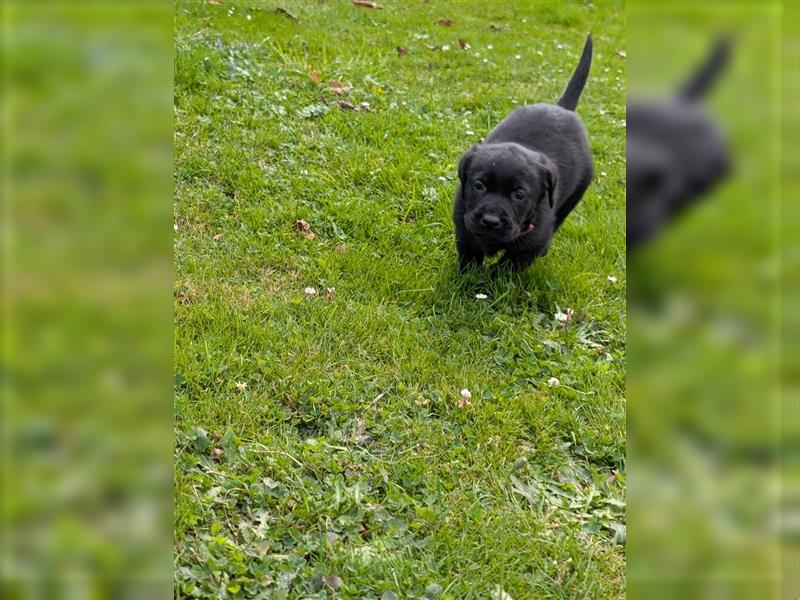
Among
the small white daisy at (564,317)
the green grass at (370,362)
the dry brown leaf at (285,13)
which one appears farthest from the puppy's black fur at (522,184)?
the dry brown leaf at (285,13)

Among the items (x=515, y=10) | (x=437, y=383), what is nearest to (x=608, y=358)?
(x=437, y=383)

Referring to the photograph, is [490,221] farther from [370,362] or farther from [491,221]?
[370,362]

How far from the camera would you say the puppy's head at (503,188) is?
12.8 ft

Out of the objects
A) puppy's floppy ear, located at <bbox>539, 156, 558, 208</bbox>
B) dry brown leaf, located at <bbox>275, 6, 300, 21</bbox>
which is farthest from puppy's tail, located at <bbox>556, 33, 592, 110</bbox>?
dry brown leaf, located at <bbox>275, 6, 300, 21</bbox>

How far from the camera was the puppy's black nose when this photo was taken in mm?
3840

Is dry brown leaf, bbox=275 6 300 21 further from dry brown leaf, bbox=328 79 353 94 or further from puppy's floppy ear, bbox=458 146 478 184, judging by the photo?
puppy's floppy ear, bbox=458 146 478 184

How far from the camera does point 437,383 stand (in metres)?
3.49
